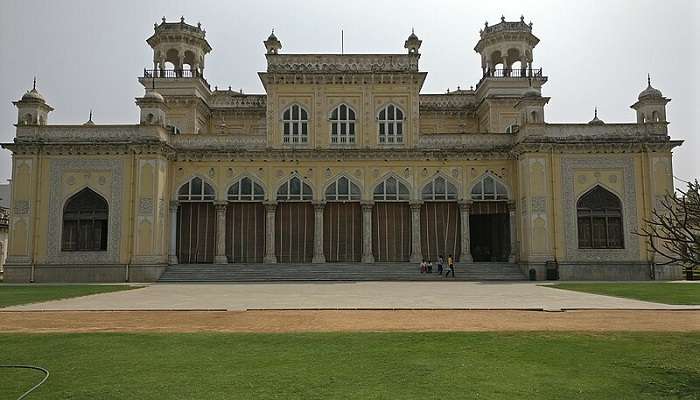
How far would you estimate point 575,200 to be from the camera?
34.6 meters

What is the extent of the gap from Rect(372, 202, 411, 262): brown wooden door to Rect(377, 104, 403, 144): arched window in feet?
14.6

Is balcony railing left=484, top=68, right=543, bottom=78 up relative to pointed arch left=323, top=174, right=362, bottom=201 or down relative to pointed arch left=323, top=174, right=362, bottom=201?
up

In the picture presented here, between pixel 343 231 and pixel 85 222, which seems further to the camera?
pixel 343 231

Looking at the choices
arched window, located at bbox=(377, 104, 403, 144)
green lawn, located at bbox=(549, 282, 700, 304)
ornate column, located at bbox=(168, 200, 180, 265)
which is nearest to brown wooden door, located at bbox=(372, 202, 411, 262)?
arched window, located at bbox=(377, 104, 403, 144)

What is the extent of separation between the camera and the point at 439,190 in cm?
3744

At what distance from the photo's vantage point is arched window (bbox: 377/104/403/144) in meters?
38.5

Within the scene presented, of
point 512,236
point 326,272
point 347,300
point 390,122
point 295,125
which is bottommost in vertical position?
point 347,300

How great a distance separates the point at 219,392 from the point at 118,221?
2920 cm

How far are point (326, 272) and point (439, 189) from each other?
365 inches

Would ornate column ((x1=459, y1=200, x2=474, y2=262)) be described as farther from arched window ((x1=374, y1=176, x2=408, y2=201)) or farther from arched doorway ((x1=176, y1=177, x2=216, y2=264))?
arched doorway ((x1=176, y1=177, x2=216, y2=264))

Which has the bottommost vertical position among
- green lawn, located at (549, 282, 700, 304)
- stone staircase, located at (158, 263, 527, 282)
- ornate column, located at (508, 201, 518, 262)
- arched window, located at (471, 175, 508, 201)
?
green lawn, located at (549, 282, 700, 304)

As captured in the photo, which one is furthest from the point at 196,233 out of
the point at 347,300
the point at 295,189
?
the point at 347,300

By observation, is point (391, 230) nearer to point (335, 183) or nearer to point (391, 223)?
point (391, 223)

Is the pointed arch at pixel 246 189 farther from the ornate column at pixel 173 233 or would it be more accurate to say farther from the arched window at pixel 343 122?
the arched window at pixel 343 122
